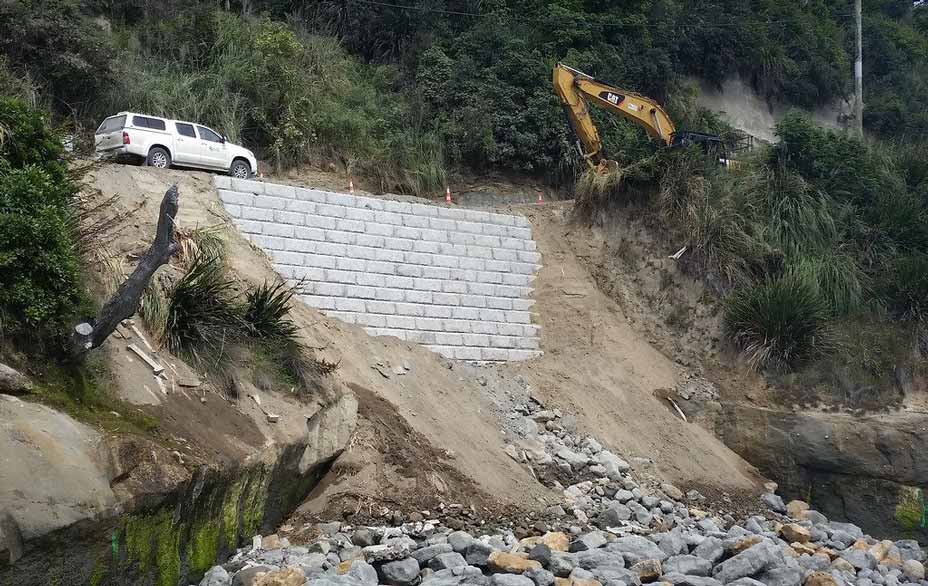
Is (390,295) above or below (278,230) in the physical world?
below

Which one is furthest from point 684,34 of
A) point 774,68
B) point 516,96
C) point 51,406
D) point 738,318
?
point 51,406

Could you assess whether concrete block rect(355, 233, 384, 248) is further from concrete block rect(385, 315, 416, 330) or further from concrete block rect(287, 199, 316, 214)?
concrete block rect(385, 315, 416, 330)

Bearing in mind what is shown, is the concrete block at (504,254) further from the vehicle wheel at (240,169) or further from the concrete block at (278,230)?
the vehicle wheel at (240,169)

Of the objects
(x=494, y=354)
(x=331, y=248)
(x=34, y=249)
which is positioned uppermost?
(x=34, y=249)

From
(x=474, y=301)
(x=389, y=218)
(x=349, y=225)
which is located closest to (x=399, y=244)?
(x=389, y=218)

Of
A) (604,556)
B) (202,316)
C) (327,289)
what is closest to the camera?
(604,556)

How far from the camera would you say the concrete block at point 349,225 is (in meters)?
17.2

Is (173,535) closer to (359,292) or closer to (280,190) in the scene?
(359,292)

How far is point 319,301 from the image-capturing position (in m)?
15.6

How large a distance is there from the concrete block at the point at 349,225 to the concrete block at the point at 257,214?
119 cm

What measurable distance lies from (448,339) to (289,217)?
3.35 m

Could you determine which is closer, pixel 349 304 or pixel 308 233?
pixel 349 304

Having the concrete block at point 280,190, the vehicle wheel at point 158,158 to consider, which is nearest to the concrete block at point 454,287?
the concrete block at point 280,190

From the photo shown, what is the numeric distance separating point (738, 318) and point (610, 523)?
21.4 feet
